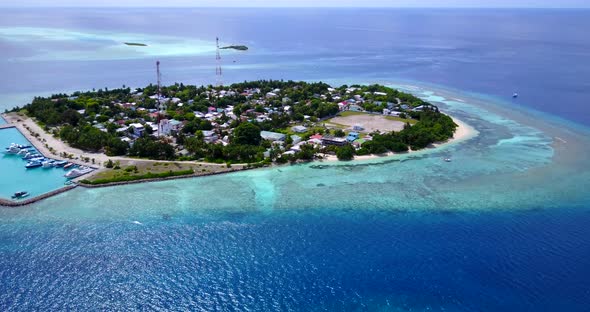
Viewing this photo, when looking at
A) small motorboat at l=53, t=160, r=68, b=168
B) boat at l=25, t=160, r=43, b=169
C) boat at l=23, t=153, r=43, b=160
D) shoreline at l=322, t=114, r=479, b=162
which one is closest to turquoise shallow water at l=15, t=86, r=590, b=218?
shoreline at l=322, t=114, r=479, b=162

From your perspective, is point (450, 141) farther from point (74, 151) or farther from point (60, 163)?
point (60, 163)

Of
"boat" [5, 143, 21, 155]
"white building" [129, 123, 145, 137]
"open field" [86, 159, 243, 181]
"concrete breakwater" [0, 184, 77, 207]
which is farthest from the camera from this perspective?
"white building" [129, 123, 145, 137]

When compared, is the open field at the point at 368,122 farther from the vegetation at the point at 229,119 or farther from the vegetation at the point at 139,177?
the vegetation at the point at 139,177

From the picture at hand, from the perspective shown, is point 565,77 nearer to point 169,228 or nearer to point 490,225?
point 490,225

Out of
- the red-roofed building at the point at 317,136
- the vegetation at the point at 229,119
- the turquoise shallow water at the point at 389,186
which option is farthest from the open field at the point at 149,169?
the red-roofed building at the point at 317,136

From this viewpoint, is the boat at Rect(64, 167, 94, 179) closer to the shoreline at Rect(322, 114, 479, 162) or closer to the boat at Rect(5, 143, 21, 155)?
the boat at Rect(5, 143, 21, 155)

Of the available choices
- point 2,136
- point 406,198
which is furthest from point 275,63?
point 406,198
